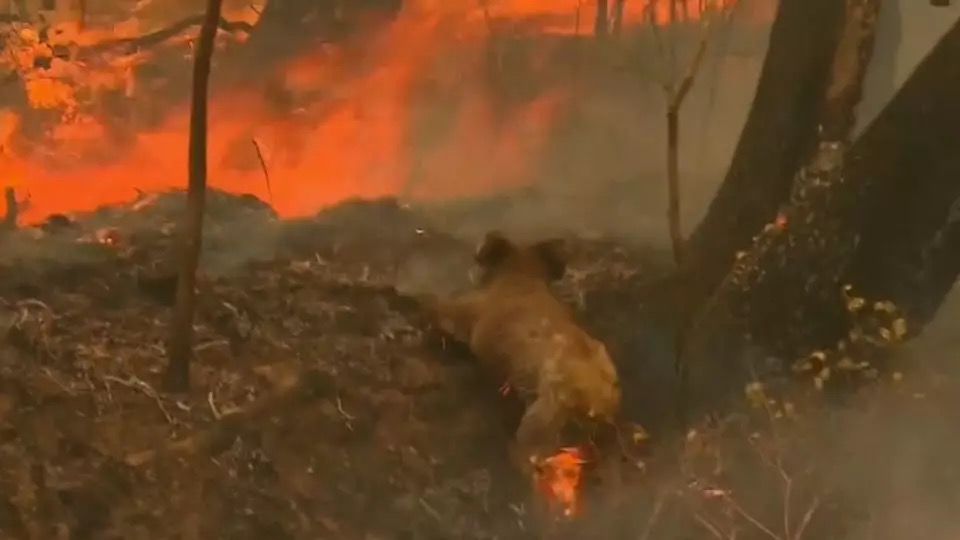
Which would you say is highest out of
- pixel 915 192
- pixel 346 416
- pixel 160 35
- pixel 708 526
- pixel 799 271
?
pixel 160 35

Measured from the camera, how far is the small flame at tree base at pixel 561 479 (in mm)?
1637

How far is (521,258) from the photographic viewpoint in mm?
1704

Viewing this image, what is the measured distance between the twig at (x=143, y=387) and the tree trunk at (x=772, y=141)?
723 millimetres

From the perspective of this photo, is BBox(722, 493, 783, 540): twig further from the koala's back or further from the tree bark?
the tree bark

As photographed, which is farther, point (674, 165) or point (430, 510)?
point (674, 165)

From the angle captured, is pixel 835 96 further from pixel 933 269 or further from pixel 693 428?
pixel 693 428

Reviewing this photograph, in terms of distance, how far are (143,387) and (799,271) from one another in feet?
2.97

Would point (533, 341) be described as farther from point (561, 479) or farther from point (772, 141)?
point (772, 141)

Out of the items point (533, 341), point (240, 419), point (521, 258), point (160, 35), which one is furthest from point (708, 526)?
point (160, 35)

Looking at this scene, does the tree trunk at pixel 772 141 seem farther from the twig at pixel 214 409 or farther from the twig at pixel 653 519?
the twig at pixel 214 409

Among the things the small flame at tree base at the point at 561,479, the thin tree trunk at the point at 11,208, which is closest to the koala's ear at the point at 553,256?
the small flame at tree base at the point at 561,479

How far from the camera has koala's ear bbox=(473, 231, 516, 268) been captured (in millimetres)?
1709

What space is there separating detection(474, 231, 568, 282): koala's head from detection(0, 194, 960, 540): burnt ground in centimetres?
2

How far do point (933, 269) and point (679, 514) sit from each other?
487 mm
